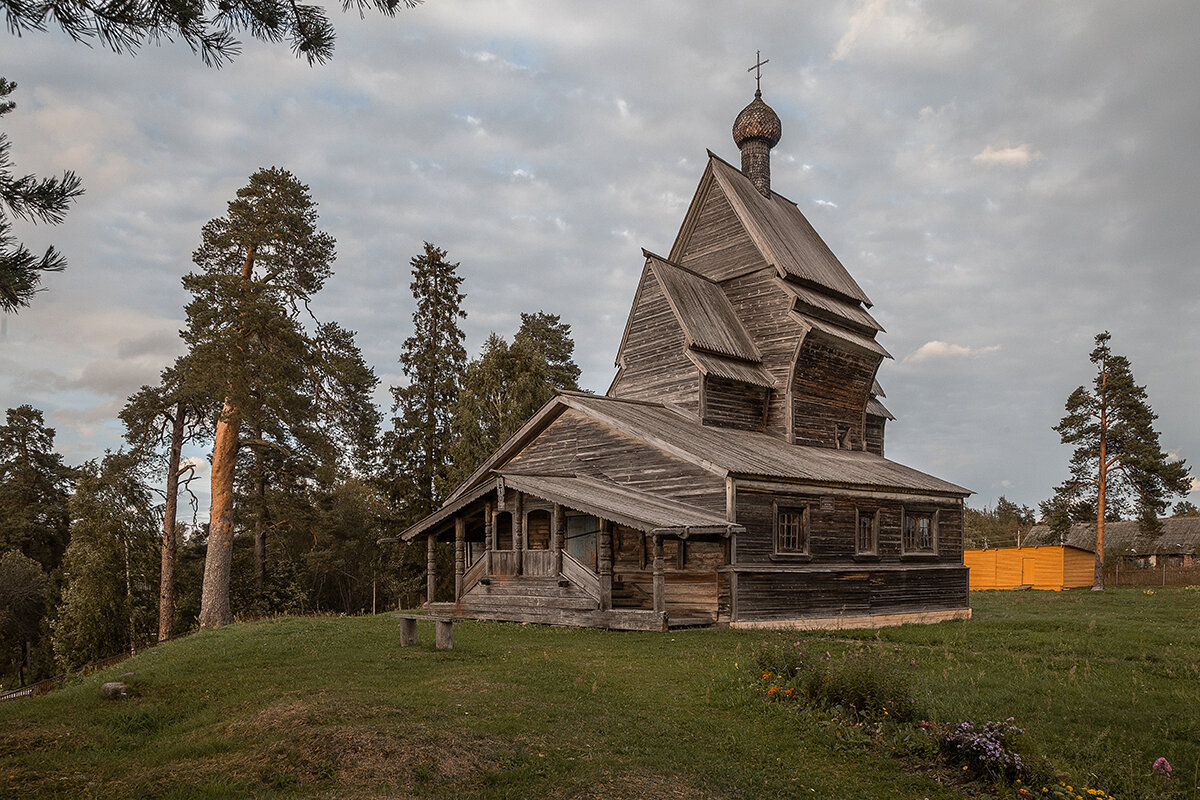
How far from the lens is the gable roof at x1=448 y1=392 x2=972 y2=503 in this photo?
2105 cm

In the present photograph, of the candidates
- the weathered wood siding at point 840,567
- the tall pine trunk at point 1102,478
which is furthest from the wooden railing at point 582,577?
the tall pine trunk at point 1102,478

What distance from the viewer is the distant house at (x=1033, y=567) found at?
4741cm

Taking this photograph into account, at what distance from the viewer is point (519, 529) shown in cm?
2136

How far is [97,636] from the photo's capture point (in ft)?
120

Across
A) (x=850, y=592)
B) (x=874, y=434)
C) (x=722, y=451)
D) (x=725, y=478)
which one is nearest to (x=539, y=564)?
(x=725, y=478)

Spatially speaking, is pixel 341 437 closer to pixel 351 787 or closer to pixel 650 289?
pixel 650 289

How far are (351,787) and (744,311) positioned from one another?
81.8ft

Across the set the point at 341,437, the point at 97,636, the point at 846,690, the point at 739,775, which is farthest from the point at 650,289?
the point at 97,636

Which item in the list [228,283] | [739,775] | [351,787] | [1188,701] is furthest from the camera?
[228,283]

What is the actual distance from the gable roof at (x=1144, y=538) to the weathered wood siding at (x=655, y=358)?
39.8m

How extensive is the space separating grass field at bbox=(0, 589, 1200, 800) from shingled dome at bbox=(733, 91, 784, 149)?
24626 millimetres

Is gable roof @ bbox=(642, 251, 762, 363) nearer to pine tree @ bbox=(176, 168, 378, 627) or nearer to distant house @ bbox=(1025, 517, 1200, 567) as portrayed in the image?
pine tree @ bbox=(176, 168, 378, 627)

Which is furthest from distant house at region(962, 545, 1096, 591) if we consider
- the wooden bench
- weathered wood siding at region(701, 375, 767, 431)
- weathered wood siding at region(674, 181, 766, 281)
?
the wooden bench

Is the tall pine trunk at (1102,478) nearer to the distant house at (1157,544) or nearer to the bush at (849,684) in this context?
the distant house at (1157,544)
